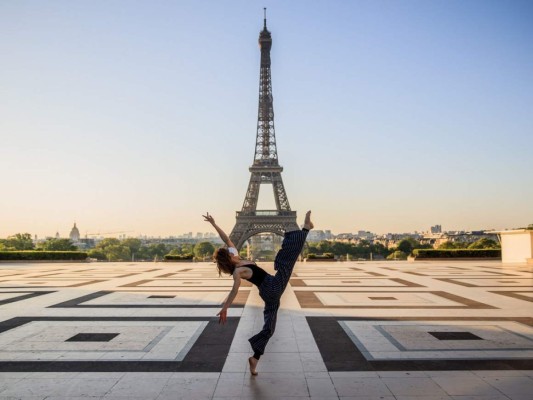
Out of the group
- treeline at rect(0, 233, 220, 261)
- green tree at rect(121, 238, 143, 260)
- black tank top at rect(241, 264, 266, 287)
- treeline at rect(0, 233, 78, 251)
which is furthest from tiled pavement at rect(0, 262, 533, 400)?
green tree at rect(121, 238, 143, 260)

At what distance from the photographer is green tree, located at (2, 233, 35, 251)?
3531 inches

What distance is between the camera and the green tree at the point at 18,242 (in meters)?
89.7

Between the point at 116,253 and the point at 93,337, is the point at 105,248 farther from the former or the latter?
the point at 93,337

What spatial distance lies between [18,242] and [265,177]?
199 ft

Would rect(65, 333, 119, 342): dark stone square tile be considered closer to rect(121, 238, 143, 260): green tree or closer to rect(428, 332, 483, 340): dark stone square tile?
rect(428, 332, 483, 340): dark stone square tile

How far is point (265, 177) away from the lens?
6384cm

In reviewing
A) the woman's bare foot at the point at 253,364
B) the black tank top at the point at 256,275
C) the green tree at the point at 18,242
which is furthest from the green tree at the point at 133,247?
the black tank top at the point at 256,275

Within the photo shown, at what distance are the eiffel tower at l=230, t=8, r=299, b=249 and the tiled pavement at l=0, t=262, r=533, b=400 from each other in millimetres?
45332

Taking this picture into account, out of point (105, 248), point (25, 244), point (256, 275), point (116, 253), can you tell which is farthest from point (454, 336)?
point (105, 248)

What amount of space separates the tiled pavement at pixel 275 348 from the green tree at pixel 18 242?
3417 inches

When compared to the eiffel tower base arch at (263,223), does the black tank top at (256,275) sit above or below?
below

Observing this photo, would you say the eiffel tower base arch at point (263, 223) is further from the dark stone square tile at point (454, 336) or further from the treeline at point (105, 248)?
the dark stone square tile at point (454, 336)

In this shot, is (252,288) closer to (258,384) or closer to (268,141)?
(258,384)

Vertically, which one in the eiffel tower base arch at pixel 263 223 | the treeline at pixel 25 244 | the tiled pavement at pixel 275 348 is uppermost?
the eiffel tower base arch at pixel 263 223
